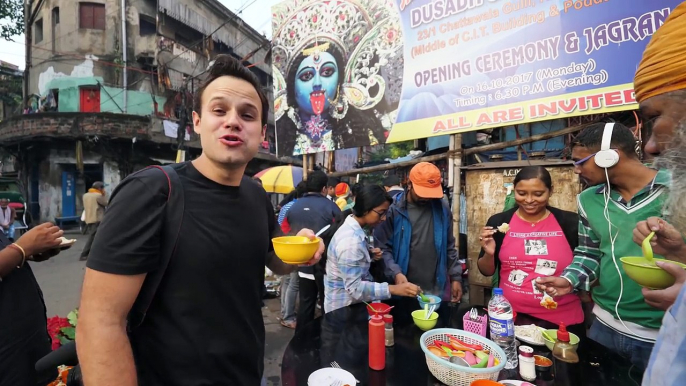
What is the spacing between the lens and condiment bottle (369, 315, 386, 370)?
5.26 ft

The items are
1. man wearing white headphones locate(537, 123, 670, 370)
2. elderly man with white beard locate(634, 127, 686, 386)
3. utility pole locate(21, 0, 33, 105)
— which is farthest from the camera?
utility pole locate(21, 0, 33, 105)

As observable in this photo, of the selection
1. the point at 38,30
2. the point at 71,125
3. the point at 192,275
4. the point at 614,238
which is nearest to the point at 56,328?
the point at 192,275

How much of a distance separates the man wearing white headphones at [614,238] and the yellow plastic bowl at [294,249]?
5.18 ft

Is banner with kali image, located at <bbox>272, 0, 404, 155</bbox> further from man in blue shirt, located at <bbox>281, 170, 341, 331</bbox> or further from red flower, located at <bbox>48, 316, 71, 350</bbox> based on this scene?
red flower, located at <bbox>48, 316, 71, 350</bbox>

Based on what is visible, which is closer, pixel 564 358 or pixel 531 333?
pixel 564 358

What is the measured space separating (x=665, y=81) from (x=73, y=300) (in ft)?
25.0

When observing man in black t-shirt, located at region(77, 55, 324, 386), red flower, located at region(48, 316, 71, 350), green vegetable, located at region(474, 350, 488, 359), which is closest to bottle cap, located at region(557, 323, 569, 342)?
green vegetable, located at region(474, 350, 488, 359)

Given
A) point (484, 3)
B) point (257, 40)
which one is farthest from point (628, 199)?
point (257, 40)

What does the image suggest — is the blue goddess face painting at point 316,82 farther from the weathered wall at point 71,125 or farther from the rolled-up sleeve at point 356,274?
the weathered wall at point 71,125

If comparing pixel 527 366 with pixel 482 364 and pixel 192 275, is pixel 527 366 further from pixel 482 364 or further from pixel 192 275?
pixel 192 275

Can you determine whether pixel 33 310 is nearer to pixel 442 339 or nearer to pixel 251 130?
pixel 251 130

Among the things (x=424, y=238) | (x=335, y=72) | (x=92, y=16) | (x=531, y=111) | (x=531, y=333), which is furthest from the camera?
(x=92, y=16)

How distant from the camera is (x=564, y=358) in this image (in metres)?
1.67

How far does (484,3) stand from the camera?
3852 mm
